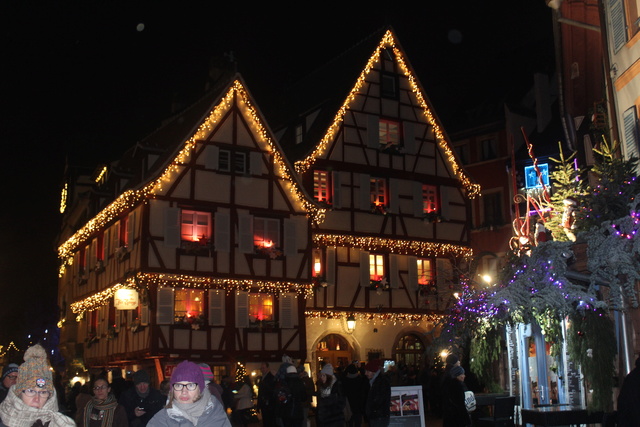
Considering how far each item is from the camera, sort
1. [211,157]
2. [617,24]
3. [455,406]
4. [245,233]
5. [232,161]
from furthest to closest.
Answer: [232,161] → [245,233] → [211,157] → [617,24] → [455,406]

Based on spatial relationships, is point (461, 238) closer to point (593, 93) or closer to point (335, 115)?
point (335, 115)

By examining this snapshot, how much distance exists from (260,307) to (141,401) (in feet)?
58.8

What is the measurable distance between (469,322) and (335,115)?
760 inches

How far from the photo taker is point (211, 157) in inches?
1088

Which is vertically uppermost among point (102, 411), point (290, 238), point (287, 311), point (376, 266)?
point (290, 238)

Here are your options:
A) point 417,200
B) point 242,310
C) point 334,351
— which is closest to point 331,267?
point 334,351

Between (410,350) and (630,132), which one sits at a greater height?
(630,132)

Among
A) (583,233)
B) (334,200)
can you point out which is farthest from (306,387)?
(334,200)

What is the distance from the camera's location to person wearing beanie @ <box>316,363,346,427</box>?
12805mm

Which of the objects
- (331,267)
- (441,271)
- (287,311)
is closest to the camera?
(287,311)

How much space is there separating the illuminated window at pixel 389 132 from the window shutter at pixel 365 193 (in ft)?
6.11

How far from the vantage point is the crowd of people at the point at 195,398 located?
18.0 ft

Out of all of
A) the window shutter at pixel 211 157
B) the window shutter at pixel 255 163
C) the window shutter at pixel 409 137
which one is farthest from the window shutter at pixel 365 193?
the window shutter at pixel 211 157

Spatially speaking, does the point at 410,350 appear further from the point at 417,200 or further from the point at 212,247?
the point at 212,247
